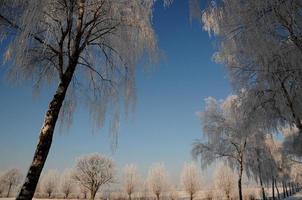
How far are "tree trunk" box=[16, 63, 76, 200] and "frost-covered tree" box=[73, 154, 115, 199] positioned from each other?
36.8 metres

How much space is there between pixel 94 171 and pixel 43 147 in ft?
128

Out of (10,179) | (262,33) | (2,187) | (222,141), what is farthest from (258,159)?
(2,187)

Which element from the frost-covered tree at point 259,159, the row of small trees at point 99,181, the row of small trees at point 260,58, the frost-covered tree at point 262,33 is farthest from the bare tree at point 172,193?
the frost-covered tree at point 262,33

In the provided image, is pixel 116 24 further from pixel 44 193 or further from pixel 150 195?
pixel 44 193

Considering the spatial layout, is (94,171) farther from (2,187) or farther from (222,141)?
(2,187)

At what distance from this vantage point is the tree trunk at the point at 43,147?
13.0ft

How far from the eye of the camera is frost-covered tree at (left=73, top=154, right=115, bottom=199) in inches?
1588

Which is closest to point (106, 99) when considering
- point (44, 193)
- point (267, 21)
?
point (267, 21)

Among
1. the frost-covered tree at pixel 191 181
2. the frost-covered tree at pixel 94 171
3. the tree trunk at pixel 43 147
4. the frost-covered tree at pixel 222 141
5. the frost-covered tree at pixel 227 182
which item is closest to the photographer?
the tree trunk at pixel 43 147


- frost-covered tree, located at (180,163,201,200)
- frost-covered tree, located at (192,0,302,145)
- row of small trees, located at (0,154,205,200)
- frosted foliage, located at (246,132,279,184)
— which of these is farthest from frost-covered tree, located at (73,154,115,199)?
frost-covered tree, located at (192,0,302,145)

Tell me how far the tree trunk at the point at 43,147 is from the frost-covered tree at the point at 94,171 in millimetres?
36843

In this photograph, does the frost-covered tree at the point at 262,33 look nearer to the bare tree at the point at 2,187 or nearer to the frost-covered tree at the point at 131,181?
the frost-covered tree at the point at 131,181

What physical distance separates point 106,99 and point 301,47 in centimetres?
414

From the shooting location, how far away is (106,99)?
20.4 feet
